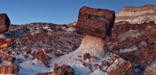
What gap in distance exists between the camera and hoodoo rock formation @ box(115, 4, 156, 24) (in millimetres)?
81625

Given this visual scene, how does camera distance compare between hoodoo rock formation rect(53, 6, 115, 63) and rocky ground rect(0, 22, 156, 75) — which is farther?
hoodoo rock formation rect(53, 6, 115, 63)

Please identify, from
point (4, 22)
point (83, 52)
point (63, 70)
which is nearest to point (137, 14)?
point (4, 22)

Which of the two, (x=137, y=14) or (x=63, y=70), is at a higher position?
(x=137, y=14)

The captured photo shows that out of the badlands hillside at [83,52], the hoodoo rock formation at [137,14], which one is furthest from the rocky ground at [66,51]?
A: the hoodoo rock formation at [137,14]

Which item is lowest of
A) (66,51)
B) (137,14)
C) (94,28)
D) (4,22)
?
(66,51)

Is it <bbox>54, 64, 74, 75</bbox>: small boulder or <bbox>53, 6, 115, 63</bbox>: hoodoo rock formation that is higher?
<bbox>53, 6, 115, 63</bbox>: hoodoo rock formation

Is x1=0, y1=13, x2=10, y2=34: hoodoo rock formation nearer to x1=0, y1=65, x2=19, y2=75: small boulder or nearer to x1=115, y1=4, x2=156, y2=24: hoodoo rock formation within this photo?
x1=0, y1=65, x2=19, y2=75: small boulder

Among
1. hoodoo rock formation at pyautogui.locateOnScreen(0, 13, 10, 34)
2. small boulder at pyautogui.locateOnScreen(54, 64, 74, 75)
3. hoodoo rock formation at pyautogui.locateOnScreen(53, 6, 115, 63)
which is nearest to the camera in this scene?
small boulder at pyautogui.locateOnScreen(54, 64, 74, 75)

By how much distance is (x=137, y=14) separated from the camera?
90.7 m

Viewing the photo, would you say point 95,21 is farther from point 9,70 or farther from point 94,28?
point 9,70

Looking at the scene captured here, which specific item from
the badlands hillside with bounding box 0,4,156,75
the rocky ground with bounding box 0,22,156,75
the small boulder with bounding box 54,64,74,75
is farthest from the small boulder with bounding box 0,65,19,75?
the small boulder with bounding box 54,64,74,75

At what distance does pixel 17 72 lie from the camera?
21.0m

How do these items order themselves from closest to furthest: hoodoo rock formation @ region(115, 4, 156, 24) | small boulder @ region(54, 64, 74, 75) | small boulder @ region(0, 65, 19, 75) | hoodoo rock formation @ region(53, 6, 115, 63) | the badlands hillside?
small boulder @ region(0, 65, 19, 75) → small boulder @ region(54, 64, 74, 75) → the badlands hillside → hoodoo rock formation @ region(53, 6, 115, 63) → hoodoo rock formation @ region(115, 4, 156, 24)

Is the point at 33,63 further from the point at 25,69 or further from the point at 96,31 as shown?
the point at 96,31
